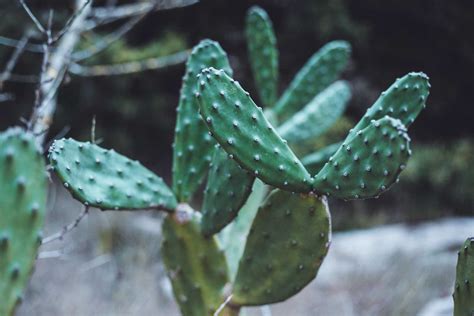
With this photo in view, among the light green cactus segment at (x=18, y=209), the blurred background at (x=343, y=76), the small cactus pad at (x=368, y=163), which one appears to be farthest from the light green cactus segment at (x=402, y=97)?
the blurred background at (x=343, y=76)

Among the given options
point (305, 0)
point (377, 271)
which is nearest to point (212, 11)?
point (305, 0)

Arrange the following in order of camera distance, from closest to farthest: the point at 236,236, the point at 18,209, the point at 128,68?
1. the point at 18,209
2. the point at 236,236
3. the point at 128,68

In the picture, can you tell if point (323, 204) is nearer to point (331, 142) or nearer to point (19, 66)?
point (331, 142)

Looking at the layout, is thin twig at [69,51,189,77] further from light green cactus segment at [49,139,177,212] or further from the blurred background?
light green cactus segment at [49,139,177,212]

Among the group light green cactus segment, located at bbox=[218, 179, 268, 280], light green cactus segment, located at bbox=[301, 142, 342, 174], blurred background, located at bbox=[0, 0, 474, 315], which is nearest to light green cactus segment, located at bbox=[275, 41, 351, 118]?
light green cactus segment, located at bbox=[301, 142, 342, 174]

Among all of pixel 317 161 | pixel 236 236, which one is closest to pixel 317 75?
pixel 317 161

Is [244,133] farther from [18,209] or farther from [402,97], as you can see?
[18,209]
